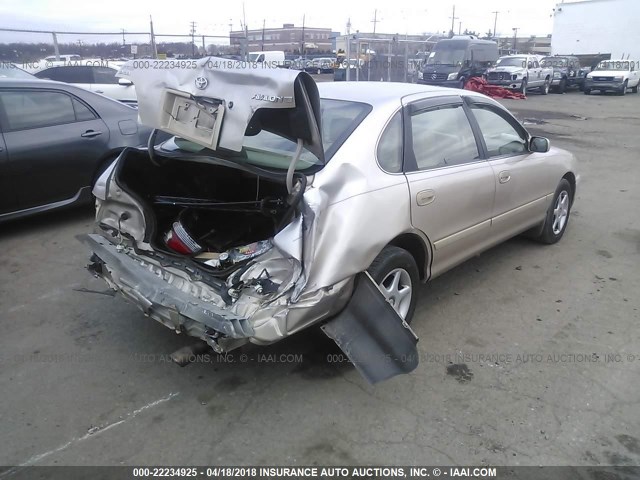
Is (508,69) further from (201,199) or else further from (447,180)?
(201,199)

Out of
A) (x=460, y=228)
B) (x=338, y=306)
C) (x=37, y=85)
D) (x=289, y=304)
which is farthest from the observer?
(x=37, y=85)

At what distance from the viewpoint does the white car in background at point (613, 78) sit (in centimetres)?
2577

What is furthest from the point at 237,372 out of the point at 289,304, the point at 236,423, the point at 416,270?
the point at 416,270

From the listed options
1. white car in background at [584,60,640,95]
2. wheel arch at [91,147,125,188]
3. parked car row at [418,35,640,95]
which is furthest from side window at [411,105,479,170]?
white car in background at [584,60,640,95]

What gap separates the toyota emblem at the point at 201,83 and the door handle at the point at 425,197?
1.43 metres

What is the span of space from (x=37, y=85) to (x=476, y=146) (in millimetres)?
4423

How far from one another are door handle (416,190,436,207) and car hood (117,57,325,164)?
754 mm

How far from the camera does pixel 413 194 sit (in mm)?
3332

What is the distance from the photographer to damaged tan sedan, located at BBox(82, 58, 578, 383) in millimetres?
2754

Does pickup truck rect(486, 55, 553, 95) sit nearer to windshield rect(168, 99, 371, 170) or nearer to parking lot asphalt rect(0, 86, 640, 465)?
parking lot asphalt rect(0, 86, 640, 465)

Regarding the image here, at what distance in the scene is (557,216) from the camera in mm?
5371

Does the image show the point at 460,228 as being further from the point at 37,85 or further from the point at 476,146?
the point at 37,85

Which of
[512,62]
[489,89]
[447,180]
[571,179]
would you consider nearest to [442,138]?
[447,180]

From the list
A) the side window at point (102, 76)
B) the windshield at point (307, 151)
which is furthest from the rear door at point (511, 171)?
the side window at point (102, 76)
